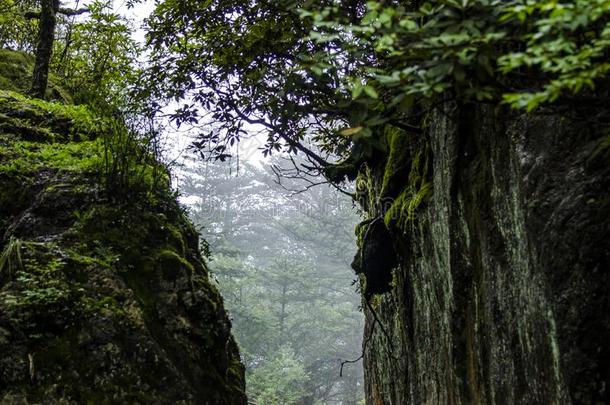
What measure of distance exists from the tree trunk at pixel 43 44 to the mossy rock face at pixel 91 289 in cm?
76

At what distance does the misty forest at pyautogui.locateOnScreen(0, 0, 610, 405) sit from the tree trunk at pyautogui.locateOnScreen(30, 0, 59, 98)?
42 millimetres

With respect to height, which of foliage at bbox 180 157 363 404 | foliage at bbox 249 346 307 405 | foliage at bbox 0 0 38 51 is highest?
foliage at bbox 0 0 38 51

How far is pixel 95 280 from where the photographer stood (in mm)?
4242

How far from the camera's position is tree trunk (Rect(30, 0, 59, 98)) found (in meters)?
6.50

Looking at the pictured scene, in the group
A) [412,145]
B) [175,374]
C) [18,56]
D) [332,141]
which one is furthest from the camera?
[18,56]

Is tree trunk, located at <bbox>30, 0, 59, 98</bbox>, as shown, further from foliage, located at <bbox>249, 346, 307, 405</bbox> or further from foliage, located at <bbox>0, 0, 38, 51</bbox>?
foliage, located at <bbox>249, 346, 307, 405</bbox>

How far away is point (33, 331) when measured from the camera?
364 cm

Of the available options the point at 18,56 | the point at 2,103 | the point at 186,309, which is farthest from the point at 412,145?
the point at 18,56

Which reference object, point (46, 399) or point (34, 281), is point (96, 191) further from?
point (46, 399)

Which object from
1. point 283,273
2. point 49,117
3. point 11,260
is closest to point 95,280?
point 11,260

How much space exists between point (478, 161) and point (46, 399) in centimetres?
351

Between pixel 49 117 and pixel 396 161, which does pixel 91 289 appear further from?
pixel 396 161

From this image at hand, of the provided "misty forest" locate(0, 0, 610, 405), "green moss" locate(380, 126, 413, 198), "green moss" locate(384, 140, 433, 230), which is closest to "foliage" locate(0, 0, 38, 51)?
"misty forest" locate(0, 0, 610, 405)

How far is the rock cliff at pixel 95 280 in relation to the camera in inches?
144
